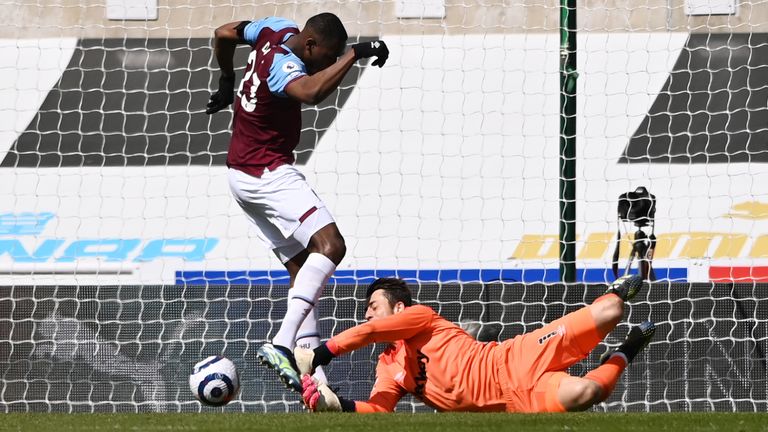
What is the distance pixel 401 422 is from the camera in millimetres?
4605

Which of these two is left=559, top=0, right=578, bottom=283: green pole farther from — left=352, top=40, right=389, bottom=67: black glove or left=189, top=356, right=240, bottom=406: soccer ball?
left=189, top=356, right=240, bottom=406: soccer ball

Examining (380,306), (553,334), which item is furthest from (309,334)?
(553,334)

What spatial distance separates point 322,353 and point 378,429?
854mm

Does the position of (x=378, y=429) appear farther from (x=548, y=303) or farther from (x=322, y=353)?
(x=548, y=303)

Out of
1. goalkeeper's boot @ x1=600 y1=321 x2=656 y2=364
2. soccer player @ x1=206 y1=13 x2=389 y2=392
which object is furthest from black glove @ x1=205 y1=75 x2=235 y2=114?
goalkeeper's boot @ x1=600 y1=321 x2=656 y2=364

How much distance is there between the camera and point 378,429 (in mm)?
4344

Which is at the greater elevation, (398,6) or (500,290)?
(398,6)

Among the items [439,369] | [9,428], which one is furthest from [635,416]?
[9,428]

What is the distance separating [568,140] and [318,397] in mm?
2495

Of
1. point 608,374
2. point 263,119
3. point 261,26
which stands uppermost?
point 261,26

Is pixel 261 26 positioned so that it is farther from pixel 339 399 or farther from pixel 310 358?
pixel 339 399

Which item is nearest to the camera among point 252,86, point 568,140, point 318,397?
point 318,397

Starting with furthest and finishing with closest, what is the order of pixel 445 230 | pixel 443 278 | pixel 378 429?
pixel 445 230, pixel 443 278, pixel 378 429

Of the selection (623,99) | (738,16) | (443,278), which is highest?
(738,16)
